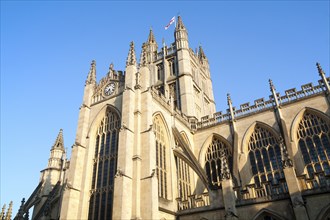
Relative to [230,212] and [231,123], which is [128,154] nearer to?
[230,212]

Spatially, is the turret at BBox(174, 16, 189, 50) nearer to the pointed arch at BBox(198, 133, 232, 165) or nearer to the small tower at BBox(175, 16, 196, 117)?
the small tower at BBox(175, 16, 196, 117)

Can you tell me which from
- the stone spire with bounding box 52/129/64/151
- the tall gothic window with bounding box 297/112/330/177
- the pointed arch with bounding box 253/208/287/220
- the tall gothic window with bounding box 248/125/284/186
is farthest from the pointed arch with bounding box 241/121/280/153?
the stone spire with bounding box 52/129/64/151

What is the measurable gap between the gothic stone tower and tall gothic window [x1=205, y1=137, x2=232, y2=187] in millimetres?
3080

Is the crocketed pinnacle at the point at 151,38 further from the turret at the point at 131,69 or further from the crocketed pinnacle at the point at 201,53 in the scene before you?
the turret at the point at 131,69

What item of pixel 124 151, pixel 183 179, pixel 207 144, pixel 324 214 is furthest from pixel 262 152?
pixel 124 151

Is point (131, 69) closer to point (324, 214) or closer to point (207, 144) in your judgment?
point (207, 144)

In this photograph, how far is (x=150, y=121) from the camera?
20.4 m

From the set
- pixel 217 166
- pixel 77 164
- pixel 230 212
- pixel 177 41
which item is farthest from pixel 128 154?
pixel 177 41

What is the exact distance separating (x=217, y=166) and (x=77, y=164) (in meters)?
12.1

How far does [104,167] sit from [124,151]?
3177 mm

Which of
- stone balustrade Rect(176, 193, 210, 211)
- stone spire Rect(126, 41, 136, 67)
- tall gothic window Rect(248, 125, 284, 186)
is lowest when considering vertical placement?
stone balustrade Rect(176, 193, 210, 211)

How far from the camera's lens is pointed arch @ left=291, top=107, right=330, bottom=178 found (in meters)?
21.0

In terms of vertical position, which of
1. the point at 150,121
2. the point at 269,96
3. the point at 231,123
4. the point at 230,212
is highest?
the point at 269,96

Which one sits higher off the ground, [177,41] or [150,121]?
[177,41]
